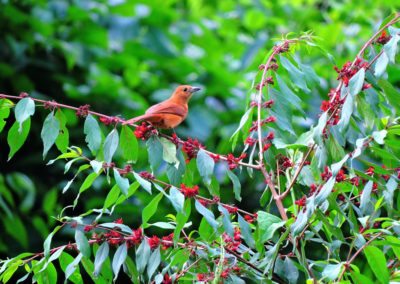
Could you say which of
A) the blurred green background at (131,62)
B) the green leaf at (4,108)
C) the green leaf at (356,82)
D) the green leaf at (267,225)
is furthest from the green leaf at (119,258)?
the blurred green background at (131,62)

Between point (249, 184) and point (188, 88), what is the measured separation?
1.60m

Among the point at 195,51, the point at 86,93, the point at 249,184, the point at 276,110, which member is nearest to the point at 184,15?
the point at 195,51

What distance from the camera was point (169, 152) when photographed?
203 centimetres

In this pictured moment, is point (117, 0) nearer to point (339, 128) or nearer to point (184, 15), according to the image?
point (184, 15)

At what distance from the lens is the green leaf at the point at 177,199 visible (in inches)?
73.2

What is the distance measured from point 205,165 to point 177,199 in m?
0.15

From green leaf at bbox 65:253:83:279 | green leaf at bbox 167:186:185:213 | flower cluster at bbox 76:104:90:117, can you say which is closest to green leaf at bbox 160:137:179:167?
green leaf at bbox 167:186:185:213

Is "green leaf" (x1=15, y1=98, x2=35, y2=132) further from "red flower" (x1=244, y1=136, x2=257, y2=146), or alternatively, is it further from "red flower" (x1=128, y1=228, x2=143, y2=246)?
"red flower" (x1=244, y1=136, x2=257, y2=146)

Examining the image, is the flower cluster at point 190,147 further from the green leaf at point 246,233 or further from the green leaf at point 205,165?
the green leaf at point 246,233

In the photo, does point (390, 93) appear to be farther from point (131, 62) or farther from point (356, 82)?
point (131, 62)

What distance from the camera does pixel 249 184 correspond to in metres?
4.82

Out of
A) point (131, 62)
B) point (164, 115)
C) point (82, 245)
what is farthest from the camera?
point (131, 62)

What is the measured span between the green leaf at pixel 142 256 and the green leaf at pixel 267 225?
10.6 inches

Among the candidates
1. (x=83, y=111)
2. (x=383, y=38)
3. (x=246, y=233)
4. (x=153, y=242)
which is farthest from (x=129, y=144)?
(x=383, y=38)
